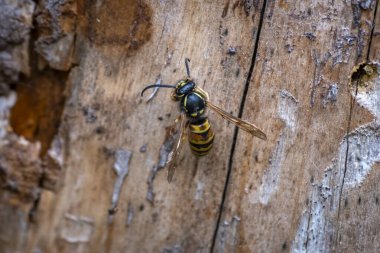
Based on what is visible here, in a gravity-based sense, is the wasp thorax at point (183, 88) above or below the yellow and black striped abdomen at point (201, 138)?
above

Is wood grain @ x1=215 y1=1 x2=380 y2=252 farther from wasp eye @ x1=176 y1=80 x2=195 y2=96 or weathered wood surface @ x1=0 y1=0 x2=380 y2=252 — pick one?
wasp eye @ x1=176 y1=80 x2=195 y2=96

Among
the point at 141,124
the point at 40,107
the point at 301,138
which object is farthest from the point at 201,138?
the point at 40,107

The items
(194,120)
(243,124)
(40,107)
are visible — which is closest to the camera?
(243,124)

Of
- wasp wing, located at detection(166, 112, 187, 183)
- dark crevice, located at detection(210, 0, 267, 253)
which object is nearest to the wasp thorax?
wasp wing, located at detection(166, 112, 187, 183)

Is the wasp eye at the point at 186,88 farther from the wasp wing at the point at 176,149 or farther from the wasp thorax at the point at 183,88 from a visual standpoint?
the wasp wing at the point at 176,149

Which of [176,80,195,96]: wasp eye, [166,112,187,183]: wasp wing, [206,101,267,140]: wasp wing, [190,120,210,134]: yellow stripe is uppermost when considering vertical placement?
[176,80,195,96]: wasp eye

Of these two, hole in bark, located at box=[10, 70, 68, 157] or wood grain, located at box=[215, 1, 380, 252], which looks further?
hole in bark, located at box=[10, 70, 68, 157]

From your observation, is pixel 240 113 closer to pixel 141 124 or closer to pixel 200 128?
pixel 200 128

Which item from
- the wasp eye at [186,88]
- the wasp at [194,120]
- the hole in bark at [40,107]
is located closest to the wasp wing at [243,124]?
the wasp at [194,120]
